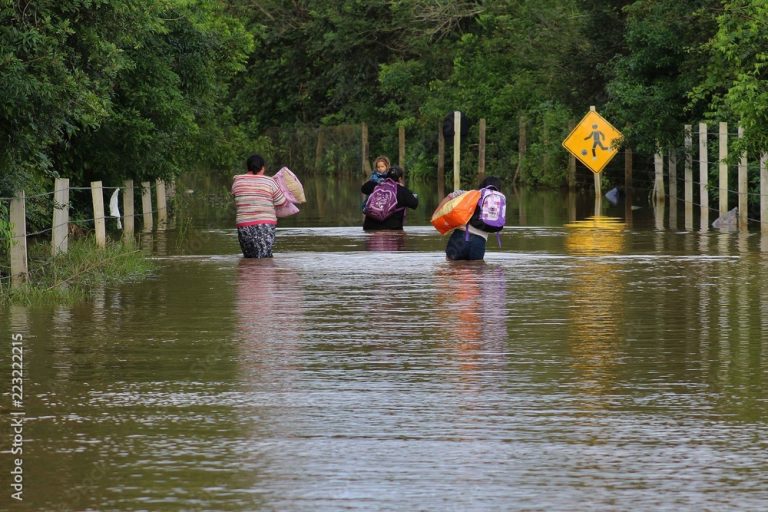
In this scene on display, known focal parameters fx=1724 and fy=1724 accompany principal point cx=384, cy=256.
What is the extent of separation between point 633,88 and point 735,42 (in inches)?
499

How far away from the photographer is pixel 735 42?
88.9 feet

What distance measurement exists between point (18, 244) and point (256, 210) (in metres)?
5.14

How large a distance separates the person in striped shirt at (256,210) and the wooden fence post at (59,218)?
89.8 inches

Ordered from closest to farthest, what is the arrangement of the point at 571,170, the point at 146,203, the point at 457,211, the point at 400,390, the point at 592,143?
the point at 400,390 → the point at 457,211 → the point at 146,203 → the point at 592,143 → the point at 571,170

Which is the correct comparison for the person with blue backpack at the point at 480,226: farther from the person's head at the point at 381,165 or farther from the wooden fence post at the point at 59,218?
the person's head at the point at 381,165

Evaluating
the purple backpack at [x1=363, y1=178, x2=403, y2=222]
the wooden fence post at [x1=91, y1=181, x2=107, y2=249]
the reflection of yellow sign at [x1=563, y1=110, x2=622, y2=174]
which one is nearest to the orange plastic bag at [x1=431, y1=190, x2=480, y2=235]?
the wooden fence post at [x1=91, y1=181, x2=107, y2=249]

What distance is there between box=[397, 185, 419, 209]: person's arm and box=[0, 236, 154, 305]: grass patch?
631 cm

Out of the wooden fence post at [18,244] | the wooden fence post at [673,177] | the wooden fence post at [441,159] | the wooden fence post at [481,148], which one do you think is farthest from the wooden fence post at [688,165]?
the wooden fence post at [441,159]

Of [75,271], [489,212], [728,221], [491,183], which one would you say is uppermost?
[491,183]

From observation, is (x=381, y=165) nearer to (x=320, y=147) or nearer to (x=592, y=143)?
(x=592, y=143)

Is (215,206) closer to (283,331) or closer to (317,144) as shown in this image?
(283,331)

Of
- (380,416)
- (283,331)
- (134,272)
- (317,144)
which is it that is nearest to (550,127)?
(317,144)

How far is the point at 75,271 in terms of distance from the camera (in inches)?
762

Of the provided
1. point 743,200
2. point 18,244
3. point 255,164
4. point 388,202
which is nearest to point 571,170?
point 743,200
